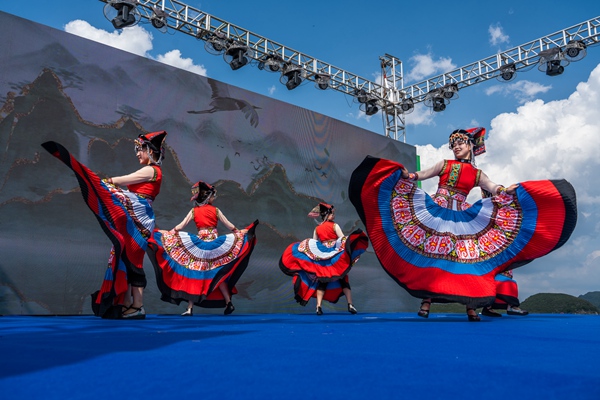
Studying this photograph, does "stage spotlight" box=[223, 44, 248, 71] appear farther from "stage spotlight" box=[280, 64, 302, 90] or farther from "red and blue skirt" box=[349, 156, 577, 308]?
"red and blue skirt" box=[349, 156, 577, 308]

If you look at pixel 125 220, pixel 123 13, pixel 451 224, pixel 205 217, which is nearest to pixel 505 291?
pixel 451 224

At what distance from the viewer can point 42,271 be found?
5836 millimetres

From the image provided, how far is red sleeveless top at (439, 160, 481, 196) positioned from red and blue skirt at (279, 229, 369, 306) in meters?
1.50

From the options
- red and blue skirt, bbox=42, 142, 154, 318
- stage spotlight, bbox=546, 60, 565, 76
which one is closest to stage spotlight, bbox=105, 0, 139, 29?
red and blue skirt, bbox=42, 142, 154, 318

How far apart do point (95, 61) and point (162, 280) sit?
348cm

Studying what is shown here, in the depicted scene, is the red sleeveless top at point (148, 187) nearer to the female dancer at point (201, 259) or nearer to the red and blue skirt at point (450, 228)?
the female dancer at point (201, 259)

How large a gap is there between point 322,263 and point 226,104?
11.9 ft

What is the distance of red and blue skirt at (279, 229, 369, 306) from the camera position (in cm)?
545

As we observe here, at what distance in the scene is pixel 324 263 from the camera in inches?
221

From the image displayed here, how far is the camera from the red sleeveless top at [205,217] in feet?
18.1

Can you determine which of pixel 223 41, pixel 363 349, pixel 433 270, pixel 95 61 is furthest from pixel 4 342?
pixel 223 41

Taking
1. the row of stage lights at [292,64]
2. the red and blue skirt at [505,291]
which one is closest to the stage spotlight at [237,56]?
the row of stage lights at [292,64]

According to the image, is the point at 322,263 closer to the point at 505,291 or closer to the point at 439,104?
the point at 505,291

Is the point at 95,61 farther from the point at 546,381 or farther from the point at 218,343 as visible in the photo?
the point at 546,381
